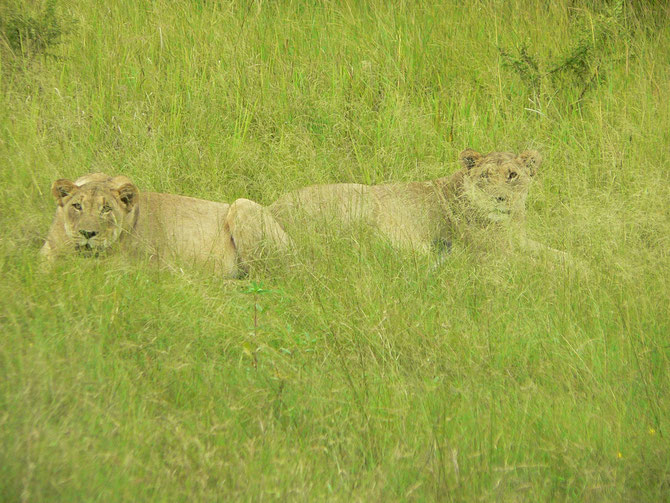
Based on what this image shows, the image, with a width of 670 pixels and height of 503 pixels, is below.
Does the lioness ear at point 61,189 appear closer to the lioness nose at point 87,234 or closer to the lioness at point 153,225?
the lioness at point 153,225

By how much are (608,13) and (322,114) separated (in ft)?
11.2

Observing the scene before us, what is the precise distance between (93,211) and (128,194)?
336 millimetres

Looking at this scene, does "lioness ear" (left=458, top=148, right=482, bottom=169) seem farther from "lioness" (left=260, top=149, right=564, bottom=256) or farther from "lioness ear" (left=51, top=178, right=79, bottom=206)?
"lioness ear" (left=51, top=178, right=79, bottom=206)

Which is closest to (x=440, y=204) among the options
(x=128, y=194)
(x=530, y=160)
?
(x=530, y=160)

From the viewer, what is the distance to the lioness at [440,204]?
5.79 meters

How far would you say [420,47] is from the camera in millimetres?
8227

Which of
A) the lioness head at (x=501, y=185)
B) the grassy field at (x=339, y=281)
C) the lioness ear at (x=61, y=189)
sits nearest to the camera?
the grassy field at (x=339, y=281)

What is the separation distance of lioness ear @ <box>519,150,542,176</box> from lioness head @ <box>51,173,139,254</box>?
9.45 feet

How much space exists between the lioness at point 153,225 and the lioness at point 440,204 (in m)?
0.30

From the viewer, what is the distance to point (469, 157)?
251 inches

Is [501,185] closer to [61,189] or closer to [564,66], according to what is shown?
[564,66]

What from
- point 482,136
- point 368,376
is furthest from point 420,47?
point 368,376

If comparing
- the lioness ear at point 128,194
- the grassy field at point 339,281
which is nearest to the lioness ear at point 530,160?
the grassy field at point 339,281

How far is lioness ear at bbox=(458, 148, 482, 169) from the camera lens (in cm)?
634
